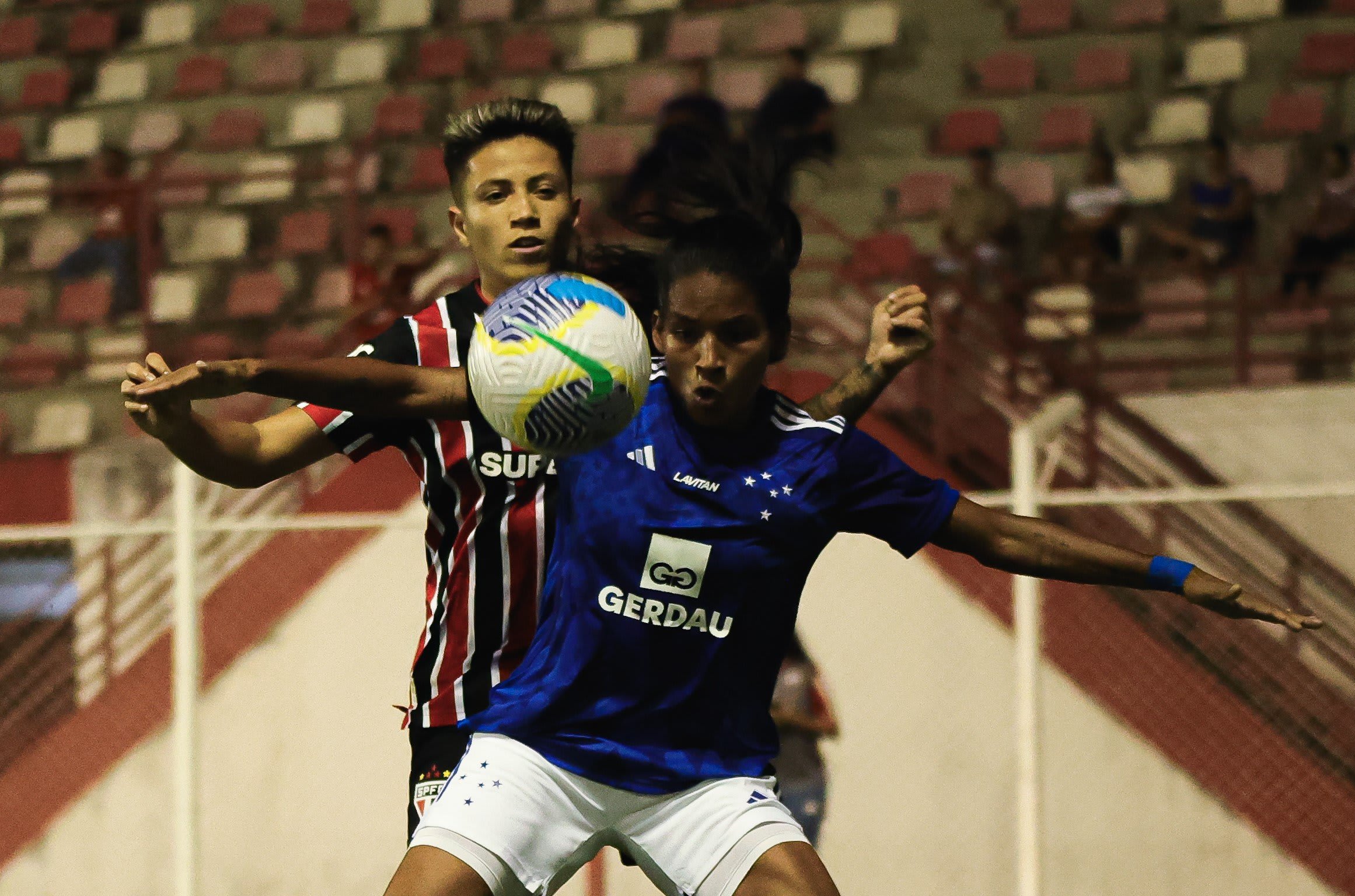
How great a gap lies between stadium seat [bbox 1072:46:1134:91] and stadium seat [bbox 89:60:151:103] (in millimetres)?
7408

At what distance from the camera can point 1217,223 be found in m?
9.87

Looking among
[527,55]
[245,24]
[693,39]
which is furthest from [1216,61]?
[245,24]

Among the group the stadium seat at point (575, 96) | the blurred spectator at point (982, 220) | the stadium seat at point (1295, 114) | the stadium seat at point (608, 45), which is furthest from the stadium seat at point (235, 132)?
the stadium seat at point (1295, 114)

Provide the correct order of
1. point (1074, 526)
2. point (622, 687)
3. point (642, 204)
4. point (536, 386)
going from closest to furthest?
point (536, 386), point (622, 687), point (642, 204), point (1074, 526)

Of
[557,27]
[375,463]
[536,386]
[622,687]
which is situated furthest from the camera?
[557,27]

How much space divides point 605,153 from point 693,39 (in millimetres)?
1427

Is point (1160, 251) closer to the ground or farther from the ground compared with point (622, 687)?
farther from the ground

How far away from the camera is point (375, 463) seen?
25.3 feet

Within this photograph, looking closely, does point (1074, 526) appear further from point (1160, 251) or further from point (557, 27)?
point (557, 27)

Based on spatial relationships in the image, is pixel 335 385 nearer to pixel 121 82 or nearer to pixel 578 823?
pixel 578 823

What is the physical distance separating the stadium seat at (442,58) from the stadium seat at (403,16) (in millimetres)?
282

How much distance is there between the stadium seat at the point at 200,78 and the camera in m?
13.5

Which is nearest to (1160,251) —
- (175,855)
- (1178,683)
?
(1178,683)

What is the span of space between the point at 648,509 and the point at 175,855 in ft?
11.3
